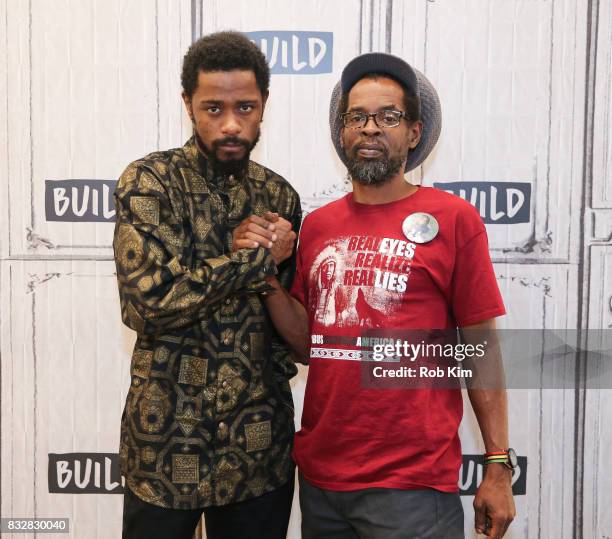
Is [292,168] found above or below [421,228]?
above

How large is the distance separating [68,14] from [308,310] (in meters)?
1.56

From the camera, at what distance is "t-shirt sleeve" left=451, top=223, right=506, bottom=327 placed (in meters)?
1.38

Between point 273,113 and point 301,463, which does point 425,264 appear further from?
point 273,113

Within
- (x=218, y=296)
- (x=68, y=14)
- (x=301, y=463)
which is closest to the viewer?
(x=218, y=296)

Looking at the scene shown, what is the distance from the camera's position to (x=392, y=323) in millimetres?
1383

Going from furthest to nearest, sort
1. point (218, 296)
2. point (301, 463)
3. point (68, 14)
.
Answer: point (68, 14), point (301, 463), point (218, 296)

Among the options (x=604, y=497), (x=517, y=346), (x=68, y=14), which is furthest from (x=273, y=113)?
(x=604, y=497)

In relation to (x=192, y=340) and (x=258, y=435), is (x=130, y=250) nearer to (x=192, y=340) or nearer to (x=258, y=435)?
(x=192, y=340)

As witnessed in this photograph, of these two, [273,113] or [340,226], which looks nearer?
[340,226]

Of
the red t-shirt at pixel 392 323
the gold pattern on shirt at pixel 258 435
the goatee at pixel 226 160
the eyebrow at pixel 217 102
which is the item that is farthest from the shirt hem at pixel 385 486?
the eyebrow at pixel 217 102

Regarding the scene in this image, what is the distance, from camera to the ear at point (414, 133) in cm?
153

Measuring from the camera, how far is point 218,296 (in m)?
1.33

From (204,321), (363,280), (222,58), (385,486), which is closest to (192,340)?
(204,321)

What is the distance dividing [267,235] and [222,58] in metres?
0.42
